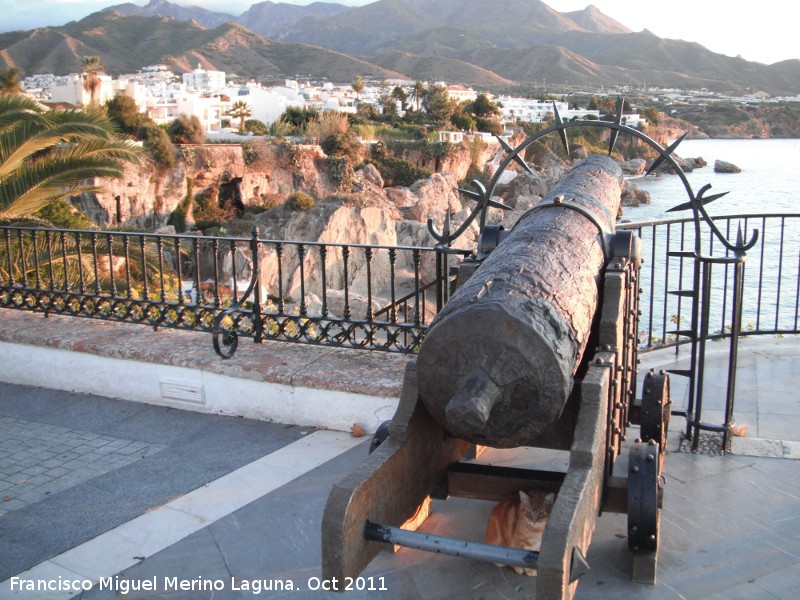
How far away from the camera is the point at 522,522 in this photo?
2.71m

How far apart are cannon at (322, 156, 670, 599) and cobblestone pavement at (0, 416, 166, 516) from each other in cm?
168

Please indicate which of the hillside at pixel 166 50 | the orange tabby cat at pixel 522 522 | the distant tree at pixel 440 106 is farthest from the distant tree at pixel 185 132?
the hillside at pixel 166 50

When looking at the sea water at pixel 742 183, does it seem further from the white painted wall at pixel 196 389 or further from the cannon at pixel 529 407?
the cannon at pixel 529 407

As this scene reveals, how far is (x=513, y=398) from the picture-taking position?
2207 mm

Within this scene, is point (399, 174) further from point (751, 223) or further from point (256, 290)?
point (256, 290)

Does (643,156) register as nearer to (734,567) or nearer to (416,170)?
(416,170)

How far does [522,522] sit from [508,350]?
2.80 ft

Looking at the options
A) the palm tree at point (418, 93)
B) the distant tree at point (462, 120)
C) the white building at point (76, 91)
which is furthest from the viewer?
the palm tree at point (418, 93)

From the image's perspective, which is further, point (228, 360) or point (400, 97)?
point (400, 97)

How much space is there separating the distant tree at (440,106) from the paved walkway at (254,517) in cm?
6073

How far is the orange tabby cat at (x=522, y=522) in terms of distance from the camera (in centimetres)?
268

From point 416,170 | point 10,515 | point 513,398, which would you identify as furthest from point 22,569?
point 416,170

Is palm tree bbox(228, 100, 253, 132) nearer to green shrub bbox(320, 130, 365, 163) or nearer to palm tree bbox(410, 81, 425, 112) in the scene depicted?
green shrub bbox(320, 130, 365, 163)

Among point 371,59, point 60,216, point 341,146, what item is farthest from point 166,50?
point 60,216
